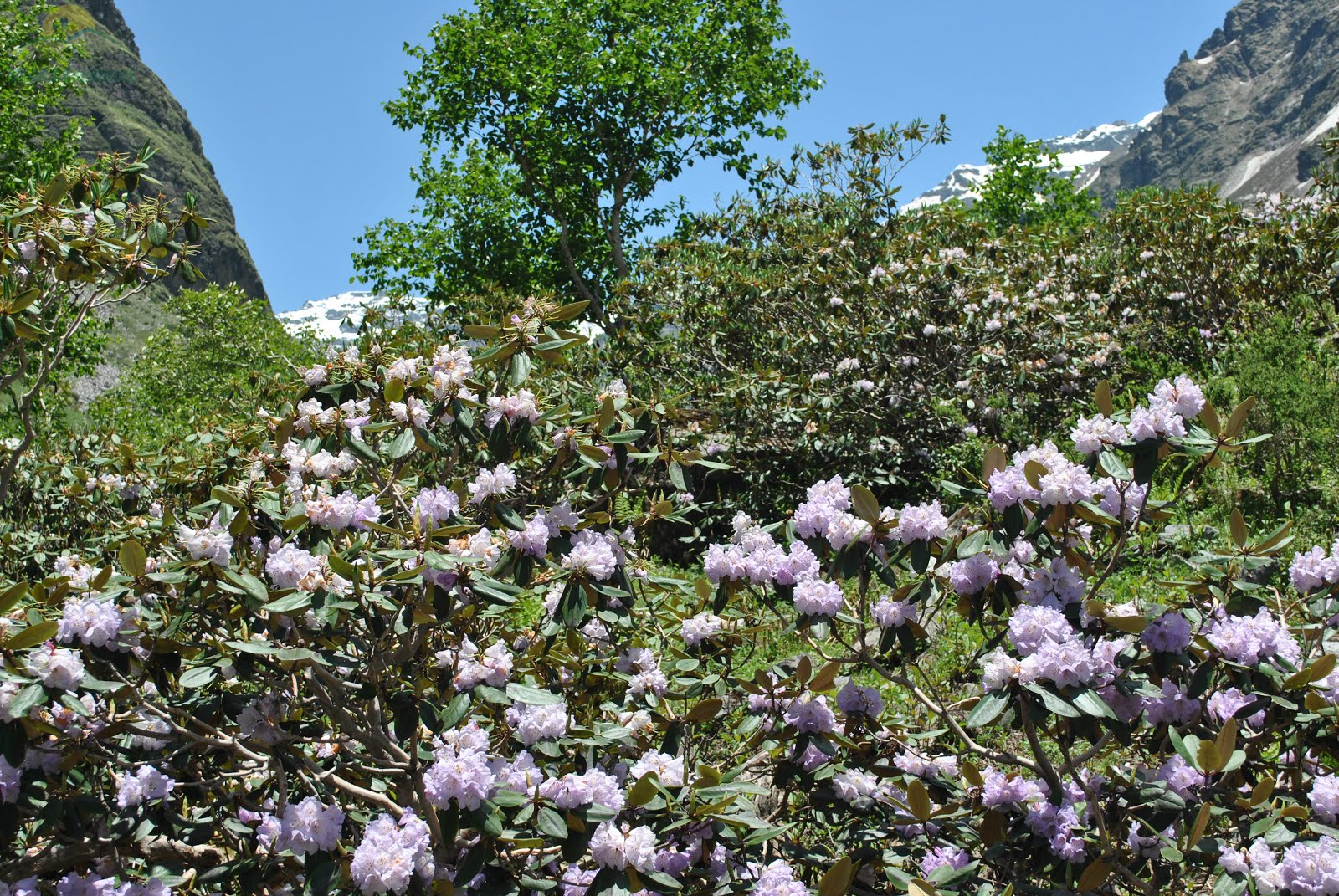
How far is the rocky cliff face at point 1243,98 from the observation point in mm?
131250

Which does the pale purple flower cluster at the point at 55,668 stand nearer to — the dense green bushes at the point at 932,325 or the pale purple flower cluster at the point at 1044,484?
the pale purple flower cluster at the point at 1044,484

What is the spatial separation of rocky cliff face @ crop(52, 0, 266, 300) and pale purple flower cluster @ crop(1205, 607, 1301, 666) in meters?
105

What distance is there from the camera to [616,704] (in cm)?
230

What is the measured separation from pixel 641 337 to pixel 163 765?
6722 millimetres

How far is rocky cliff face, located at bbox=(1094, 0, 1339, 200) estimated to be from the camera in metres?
131

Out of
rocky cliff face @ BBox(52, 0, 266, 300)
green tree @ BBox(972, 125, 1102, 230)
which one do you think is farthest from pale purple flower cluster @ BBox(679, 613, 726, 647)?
rocky cliff face @ BBox(52, 0, 266, 300)

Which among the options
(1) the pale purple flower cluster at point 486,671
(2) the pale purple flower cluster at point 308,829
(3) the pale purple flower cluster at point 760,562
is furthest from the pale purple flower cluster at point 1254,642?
(2) the pale purple flower cluster at point 308,829

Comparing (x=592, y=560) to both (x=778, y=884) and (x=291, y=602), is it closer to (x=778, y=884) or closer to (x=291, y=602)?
(x=291, y=602)

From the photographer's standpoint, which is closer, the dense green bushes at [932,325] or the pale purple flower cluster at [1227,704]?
the pale purple flower cluster at [1227,704]

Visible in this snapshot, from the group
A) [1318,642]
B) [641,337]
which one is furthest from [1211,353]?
[1318,642]

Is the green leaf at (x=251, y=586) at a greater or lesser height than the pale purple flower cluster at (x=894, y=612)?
lesser

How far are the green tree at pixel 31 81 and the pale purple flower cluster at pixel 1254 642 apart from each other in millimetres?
16481

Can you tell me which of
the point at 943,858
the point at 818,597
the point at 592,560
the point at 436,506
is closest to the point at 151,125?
the point at 436,506

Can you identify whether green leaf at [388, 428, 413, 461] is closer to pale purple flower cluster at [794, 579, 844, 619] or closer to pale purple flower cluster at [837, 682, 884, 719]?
pale purple flower cluster at [794, 579, 844, 619]
